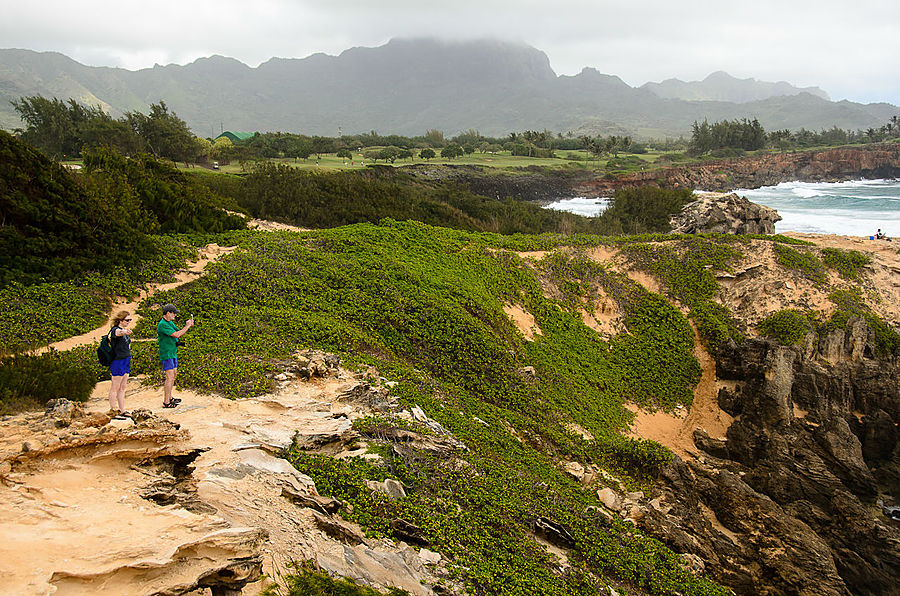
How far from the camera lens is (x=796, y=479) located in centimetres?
1236

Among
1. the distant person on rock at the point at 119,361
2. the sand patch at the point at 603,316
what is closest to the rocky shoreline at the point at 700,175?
the sand patch at the point at 603,316

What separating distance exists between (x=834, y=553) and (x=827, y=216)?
2216 inches

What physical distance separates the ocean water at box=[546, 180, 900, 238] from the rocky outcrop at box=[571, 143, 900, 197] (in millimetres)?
2775

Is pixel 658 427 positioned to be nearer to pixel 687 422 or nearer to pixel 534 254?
pixel 687 422

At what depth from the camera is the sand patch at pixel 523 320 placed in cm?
1631

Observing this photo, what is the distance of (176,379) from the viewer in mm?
9070

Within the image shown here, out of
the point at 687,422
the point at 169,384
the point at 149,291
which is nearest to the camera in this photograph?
the point at 169,384

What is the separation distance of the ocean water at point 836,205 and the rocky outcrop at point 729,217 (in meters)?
18.9

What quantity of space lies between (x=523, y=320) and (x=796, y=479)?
863 cm

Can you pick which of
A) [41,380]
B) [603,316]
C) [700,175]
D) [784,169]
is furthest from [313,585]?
[784,169]

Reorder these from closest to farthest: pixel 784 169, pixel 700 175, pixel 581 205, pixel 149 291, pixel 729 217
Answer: pixel 149 291 → pixel 729 217 → pixel 581 205 → pixel 700 175 → pixel 784 169

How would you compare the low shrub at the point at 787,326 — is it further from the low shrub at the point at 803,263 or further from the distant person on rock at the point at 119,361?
the distant person on rock at the point at 119,361

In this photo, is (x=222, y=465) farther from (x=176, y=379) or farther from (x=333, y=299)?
(x=333, y=299)

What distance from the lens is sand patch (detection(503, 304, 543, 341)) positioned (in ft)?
53.5
